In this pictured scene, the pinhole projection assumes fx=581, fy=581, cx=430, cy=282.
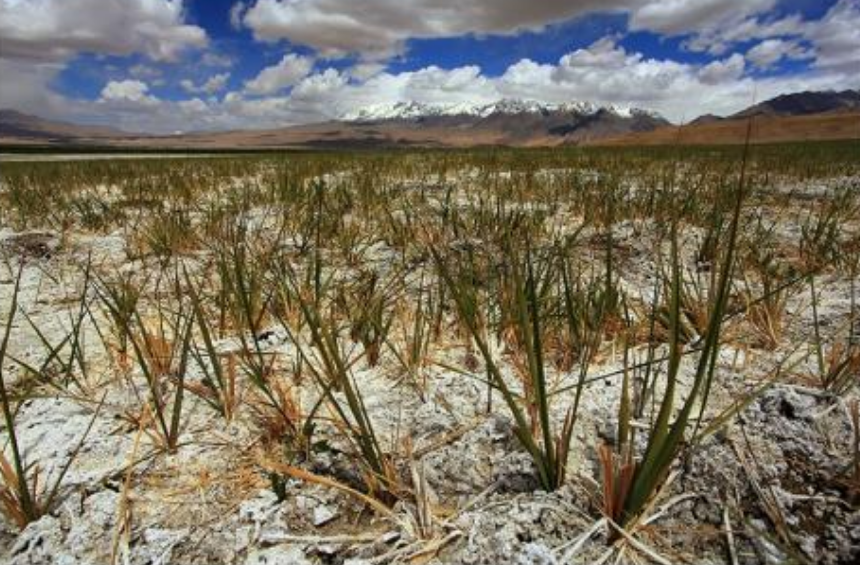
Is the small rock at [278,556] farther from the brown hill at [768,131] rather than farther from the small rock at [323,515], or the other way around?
the brown hill at [768,131]

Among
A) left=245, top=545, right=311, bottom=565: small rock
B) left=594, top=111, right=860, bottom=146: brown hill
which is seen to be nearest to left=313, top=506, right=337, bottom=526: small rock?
left=245, top=545, right=311, bottom=565: small rock

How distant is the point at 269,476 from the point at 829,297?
2.85 m

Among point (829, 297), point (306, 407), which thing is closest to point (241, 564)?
point (306, 407)

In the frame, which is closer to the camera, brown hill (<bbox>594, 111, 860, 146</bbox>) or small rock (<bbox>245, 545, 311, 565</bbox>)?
small rock (<bbox>245, 545, 311, 565</bbox>)

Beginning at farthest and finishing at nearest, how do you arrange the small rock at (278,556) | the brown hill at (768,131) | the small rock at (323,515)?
the brown hill at (768,131) → the small rock at (323,515) → the small rock at (278,556)

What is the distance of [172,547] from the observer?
1502 mm

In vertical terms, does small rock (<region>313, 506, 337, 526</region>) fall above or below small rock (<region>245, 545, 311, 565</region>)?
above

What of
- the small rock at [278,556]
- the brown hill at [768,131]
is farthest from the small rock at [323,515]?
the brown hill at [768,131]

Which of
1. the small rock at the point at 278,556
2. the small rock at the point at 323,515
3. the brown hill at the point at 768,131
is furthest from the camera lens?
the brown hill at the point at 768,131

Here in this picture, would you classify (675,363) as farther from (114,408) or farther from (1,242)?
(1,242)

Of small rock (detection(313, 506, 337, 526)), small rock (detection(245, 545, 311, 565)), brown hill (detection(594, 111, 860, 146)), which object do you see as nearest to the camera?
small rock (detection(245, 545, 311, 565))

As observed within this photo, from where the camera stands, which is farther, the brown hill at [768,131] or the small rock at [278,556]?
the brown hill at [768,131]

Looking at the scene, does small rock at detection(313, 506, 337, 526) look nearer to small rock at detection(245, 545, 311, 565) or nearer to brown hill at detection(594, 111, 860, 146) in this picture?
small rock at detection(245, 545, 311, 565)

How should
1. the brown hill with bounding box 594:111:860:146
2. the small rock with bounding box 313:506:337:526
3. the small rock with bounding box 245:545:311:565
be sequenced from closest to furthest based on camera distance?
the small rock with bounding box 245:545:311:565
the small rock with bounding box 313:506:337:526
the brown hill with bounding box 594:111:860:146
